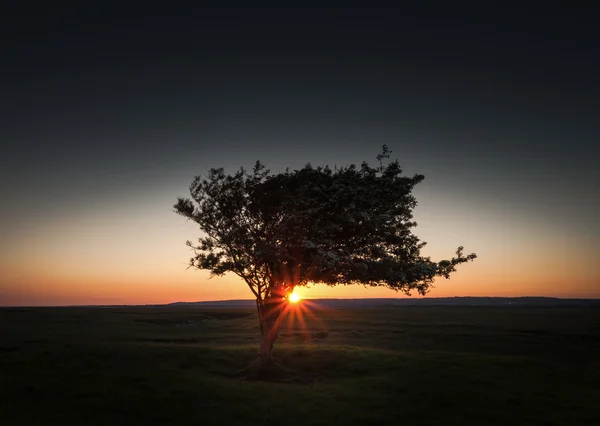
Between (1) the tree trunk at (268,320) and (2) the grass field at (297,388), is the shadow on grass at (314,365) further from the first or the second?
(1) the tree trunk at (268,320)

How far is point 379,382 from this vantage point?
40312 millimetres

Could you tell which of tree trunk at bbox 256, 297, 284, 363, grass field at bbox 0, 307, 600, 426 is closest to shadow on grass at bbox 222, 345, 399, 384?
grass field at bbox 0, 307, 600, 426

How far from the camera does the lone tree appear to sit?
3662 centimetres

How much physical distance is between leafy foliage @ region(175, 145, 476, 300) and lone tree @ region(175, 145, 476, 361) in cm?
8

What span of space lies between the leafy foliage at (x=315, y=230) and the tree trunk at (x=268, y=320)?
3.57ft

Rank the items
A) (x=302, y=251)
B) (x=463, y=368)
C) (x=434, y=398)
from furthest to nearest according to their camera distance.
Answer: (x=463, y=368)
(x=302, y=251)
(x=434, y=398)

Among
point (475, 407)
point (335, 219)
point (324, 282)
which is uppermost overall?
point (335, 219)

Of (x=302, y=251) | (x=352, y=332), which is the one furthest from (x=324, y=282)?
(x=352, y=332)

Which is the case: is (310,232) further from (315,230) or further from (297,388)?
(297,388)

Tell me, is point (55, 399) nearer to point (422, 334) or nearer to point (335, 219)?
point (335, 219)

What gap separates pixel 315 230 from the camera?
36.8 meters

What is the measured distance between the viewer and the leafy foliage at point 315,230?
36.6 meters

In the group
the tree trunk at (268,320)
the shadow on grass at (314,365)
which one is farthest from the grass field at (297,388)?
the tree trunk at (268,320)

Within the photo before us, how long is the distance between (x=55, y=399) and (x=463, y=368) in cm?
3619
